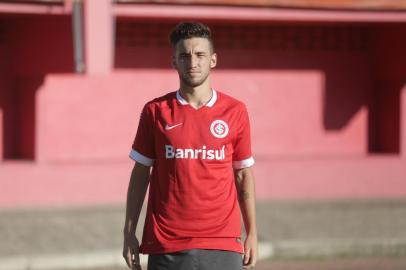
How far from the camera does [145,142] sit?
17.2 feet

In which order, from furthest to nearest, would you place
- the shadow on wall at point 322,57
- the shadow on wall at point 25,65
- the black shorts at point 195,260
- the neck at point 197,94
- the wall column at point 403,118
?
the wall column at point 403,118, the shadow on wall at point 322,57, the shadow on wall at point 25,65, the neck at point 197,94, the black shorts at point 195,260

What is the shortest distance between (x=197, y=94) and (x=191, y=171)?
39cm

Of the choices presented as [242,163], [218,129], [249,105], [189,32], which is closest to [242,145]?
[242,163]

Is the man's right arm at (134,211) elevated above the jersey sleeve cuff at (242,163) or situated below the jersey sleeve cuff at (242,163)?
below

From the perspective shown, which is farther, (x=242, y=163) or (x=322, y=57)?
(x=322, y=57)

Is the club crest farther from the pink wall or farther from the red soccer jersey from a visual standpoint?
the pink wall

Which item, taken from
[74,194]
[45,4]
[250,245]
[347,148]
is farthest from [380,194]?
[250,245]

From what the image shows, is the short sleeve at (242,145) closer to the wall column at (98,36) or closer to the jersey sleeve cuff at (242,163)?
the jersey sleeve cuff at (242,163)

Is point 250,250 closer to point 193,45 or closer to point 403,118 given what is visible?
point 193,45

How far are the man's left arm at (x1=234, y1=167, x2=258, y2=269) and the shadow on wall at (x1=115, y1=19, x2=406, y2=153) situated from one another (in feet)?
31.4

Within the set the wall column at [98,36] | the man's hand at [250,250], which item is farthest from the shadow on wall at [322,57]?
the man's hand at [250,250]

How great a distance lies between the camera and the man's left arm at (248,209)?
530 centimetres

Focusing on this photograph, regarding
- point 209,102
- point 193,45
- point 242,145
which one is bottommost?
point 242,145

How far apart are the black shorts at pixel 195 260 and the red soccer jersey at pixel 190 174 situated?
1.2 inches
